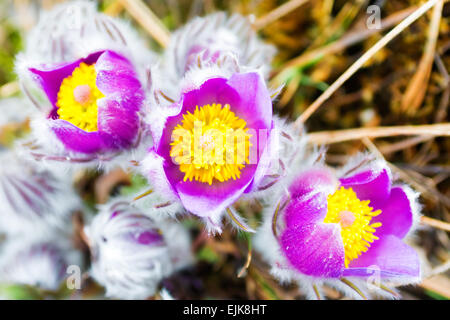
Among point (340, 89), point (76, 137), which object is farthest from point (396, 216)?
point (76, 137)

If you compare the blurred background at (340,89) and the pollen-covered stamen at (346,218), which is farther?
the blurred background at (340,89)

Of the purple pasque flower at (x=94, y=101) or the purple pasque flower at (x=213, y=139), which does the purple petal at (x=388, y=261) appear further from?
the purple pasque flower at (x=94, y=101)

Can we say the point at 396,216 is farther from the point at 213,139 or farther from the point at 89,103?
the point at 89,103

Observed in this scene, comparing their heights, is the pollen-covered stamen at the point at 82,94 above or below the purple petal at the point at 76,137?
above

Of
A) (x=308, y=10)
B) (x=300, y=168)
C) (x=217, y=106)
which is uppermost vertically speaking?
(x=308, y=10)

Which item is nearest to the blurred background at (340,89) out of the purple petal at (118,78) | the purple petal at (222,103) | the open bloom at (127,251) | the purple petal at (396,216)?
the open bloom at (127,251)

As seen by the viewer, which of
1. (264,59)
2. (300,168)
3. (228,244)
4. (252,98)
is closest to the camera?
(252,98)

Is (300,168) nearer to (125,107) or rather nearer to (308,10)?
(125,107)

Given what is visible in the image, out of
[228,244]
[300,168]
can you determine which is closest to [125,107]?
[300,168]
